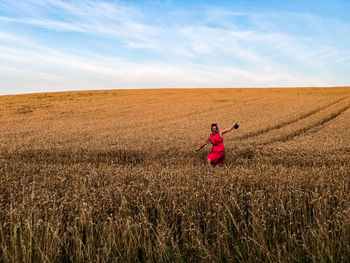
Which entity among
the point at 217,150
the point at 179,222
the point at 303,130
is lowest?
the point at 179,222

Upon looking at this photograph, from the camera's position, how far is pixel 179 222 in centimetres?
421

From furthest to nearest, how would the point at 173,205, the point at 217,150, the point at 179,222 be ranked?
the point at 217,150
the point at 173,205
the point at 179,222

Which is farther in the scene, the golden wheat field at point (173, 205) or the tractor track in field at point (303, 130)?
the tractor track in field at point (303, 130)

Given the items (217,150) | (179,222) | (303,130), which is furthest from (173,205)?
(303,130)

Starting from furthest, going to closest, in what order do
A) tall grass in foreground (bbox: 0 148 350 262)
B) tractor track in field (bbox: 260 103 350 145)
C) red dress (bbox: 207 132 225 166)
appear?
tractor track in field (bbox: 260 103 350 145)
red dress (bbox: 207 132 225 166)
tall grass in foreground (bbox: 0 148 350 262)

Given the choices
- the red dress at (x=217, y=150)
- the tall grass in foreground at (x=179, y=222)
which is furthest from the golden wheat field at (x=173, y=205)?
the red dress at (x=217, y=150)

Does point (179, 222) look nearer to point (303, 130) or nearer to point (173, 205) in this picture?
point (173, 205)

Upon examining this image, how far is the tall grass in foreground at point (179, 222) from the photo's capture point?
326 centimetres

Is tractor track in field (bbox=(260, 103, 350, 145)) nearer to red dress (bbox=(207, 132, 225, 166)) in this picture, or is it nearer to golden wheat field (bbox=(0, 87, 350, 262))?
golden wheat field (bbox=(0, 87, 350, 262))

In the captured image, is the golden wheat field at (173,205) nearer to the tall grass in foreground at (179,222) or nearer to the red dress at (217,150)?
the tall grass in foreground at (179,222)

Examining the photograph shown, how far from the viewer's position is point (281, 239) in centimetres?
379

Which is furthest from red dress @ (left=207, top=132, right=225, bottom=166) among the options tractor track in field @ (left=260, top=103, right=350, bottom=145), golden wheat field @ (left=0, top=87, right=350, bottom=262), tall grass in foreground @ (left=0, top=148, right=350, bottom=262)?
tractor track in field @ (left=260, top=103, right=350, bottom=145)

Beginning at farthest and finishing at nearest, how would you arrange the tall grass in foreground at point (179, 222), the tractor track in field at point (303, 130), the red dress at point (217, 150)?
the tractor track in field at point (303, 130) → the red dress at point (217, 150) → the tall grass in foreground at point (179, 222)

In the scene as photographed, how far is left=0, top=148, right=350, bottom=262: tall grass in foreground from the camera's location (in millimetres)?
3256
